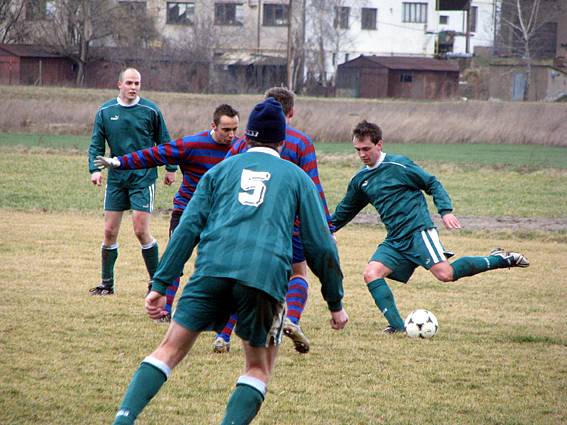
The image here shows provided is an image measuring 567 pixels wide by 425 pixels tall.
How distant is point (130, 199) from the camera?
8.91 m

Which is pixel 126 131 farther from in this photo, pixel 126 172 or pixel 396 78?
pixel 396 78

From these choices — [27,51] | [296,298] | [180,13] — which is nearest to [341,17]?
[180,13]

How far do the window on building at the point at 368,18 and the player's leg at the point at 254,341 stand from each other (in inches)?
2471

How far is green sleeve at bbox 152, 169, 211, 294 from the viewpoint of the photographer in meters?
4.33

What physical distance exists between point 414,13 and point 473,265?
61049 mm

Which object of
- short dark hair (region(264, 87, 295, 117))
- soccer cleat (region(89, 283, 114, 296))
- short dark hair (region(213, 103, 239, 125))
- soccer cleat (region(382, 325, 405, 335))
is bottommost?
soccer cleat (region(89, 283, 114, 296))

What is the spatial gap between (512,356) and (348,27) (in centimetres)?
6025

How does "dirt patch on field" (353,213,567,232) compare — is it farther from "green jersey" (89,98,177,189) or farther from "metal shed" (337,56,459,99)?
"metal shed" (337,56,459,99)

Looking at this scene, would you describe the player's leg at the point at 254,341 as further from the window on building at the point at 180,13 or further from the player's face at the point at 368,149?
the window on building at the point at 180,13

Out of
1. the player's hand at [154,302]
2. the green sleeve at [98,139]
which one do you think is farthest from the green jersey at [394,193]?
the player's hand at [154,302]

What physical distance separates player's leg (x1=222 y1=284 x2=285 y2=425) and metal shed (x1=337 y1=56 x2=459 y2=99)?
55.8 m

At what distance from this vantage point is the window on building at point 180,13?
61.8m

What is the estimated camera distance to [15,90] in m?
41.3

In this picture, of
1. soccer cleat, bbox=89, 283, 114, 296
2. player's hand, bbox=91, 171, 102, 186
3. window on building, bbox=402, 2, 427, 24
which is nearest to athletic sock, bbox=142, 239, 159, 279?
soccer cleat, bbox=89, 283, 114, 296
